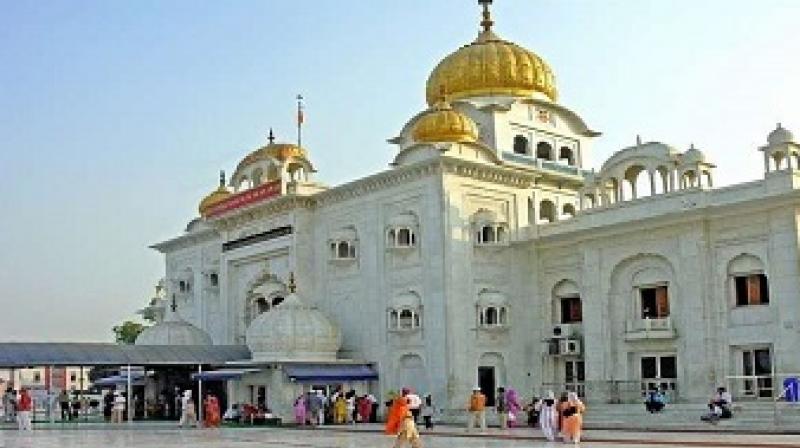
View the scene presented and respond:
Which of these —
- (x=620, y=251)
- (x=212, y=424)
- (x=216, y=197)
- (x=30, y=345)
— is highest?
(x=216, y=197)

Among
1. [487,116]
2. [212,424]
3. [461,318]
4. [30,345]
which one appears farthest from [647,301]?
[30,345]

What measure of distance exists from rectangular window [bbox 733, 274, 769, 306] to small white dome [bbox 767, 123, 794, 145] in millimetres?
3383

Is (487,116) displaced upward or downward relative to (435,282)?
upward

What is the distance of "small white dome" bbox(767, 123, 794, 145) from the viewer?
26859mm

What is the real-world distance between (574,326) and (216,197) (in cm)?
1807

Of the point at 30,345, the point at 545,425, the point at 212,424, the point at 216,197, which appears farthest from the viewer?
the point at 216,197

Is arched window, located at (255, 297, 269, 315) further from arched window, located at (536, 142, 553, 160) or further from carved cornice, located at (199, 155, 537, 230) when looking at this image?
arched window, located at (536, 142, 553, 160)

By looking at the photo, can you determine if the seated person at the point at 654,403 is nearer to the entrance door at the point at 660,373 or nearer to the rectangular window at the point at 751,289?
the entrance door at the point at 660,373

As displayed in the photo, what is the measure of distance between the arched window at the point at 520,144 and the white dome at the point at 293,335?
880cm

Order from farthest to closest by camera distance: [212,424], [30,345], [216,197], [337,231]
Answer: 1. [216,197]
2. [337,231]
3. [30,345]
4. [212,424]

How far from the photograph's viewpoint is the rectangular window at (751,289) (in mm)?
26906

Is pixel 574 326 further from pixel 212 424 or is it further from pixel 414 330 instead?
pixel 212 424

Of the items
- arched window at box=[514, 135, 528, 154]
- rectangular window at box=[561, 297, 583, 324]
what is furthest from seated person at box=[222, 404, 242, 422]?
arched window at box=[514, 135, 528, 154]

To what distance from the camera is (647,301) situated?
2969cm
